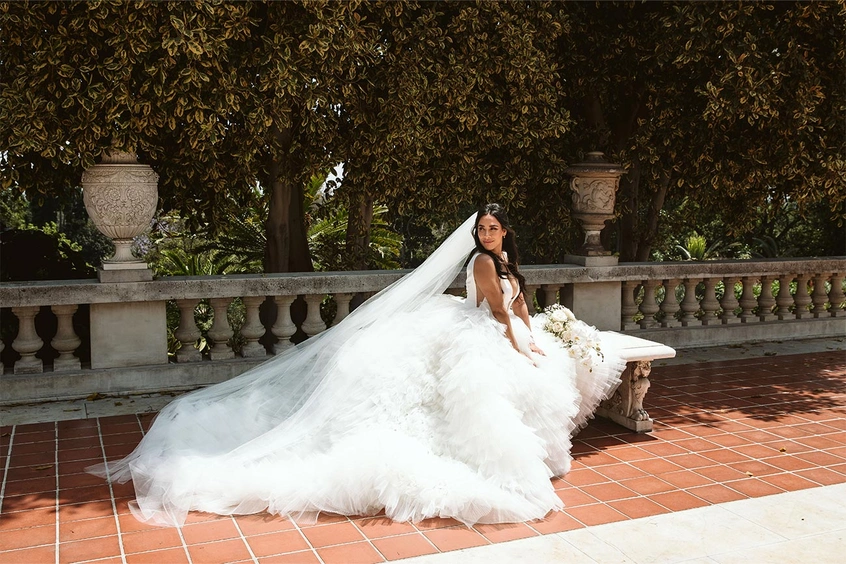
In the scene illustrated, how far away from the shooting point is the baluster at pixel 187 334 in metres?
7.18

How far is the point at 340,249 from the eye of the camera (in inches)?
409

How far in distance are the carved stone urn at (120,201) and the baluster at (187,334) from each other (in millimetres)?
524

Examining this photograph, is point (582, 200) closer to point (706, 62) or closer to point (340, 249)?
point (706, 62)

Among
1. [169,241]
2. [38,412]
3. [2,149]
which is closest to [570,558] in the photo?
[38,412]

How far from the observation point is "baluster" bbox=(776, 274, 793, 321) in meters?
9.62

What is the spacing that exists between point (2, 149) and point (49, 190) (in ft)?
3.08

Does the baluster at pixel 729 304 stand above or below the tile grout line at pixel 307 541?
above

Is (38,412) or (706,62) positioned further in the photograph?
(706,62)

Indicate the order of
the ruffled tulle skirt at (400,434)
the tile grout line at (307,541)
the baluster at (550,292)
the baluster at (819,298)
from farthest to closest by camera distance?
the baluster at (819,298) < the baluster at (550,292) < the ruffled tulle skirt at (400,434) < the tile grout line at (307,541)

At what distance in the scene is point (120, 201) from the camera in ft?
22.0

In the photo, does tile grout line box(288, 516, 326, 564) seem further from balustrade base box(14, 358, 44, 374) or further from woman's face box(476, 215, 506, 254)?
balustrade base box(14, 358, 44, 374)

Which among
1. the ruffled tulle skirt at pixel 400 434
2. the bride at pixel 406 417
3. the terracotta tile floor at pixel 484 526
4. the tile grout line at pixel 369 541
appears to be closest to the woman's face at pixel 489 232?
the bride at pixel 406 417

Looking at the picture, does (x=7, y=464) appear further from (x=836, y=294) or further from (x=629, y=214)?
(x=836, y=294)

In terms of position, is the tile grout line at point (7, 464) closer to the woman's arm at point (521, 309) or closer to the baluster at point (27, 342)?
the baluster at point (27, 342)
